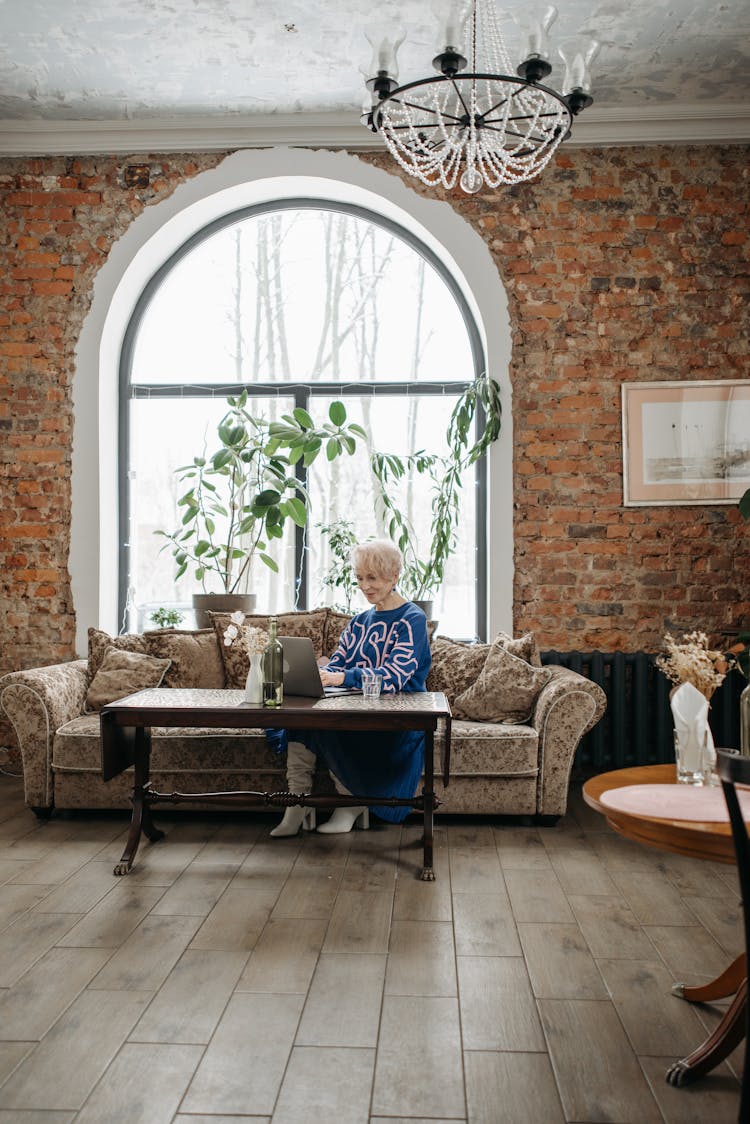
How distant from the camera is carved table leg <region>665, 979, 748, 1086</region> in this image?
1.98 meters

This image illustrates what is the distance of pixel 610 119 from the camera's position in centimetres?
481

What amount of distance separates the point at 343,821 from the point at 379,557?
→ 1.13 metres

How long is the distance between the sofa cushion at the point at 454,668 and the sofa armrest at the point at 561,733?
1.74 ft

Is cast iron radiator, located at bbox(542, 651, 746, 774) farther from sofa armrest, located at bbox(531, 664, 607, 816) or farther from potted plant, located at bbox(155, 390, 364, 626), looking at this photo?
potted plant, located at bbox(155, 390, 364, 626)

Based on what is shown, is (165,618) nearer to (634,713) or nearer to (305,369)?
(305,369)

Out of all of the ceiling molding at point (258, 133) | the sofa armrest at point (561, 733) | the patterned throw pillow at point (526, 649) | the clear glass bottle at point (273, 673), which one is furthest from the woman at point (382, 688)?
the ceiling molding at point (258, 133)

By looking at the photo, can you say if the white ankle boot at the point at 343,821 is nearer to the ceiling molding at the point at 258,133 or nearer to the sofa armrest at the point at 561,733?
the sofa armrest at the point at 561,733

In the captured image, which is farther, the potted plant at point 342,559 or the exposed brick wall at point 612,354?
the potted plant at point 342,559

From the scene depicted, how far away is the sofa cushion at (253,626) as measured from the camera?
15.0 feet

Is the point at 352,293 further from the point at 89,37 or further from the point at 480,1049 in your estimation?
the point at 480,1049

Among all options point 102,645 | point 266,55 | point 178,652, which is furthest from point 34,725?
point 266,55

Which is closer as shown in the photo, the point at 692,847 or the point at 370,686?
the point at 692,847

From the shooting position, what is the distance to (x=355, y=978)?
97.7 inches

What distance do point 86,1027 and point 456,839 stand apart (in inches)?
76.1
